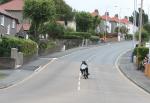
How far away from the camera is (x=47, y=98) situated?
26.8 metres

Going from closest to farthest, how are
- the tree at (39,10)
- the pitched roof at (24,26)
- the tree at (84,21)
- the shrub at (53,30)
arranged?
the tree at (39,10) < the pitched roof at (24,26) < the shrub at (53,30) < the tree at (84,21)

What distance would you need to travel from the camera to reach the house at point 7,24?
74.7 m

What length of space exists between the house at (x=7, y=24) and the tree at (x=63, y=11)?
2070 inches

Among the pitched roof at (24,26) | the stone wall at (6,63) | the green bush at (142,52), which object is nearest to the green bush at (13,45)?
the stone wall at (6,63)

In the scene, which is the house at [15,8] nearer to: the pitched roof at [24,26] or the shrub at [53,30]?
the pitched roof at [24,26]

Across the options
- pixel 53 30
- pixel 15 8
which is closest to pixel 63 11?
pixel 15 8

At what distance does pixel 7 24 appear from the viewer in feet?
256

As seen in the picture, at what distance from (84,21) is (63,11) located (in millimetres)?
6794

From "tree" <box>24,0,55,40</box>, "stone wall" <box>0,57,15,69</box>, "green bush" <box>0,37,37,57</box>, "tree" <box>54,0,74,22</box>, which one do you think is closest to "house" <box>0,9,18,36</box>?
"tree" <box>24,0,55,40</box>

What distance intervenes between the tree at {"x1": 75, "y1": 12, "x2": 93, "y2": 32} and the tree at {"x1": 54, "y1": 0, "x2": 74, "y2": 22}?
3.22m

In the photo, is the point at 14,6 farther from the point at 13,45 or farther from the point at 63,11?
the point at 13,45

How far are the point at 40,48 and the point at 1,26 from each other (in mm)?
6233

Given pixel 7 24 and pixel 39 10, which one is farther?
pixel 39 10

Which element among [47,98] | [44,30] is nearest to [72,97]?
[47,98]
